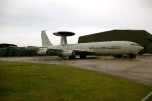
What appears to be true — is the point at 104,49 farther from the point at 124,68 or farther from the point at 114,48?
the point at 124,68

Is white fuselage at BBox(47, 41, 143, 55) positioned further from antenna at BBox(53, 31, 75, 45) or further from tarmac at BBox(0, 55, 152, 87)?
tarmac at BBox(0, 55, 152, 87)

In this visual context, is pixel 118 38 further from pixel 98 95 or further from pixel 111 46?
pixel 98 95

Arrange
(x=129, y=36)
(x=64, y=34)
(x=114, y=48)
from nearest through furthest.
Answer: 1. (x=114, y=48)
2. (x=64, y=34)
3. (x=129, y=36)

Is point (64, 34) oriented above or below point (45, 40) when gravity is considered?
above

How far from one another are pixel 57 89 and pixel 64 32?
4439 cm

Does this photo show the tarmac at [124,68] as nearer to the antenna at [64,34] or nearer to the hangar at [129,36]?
the antenna at [64,34]

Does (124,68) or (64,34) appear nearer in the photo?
(124,68)

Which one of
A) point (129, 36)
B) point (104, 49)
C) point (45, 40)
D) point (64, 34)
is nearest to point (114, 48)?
point (104, 49)

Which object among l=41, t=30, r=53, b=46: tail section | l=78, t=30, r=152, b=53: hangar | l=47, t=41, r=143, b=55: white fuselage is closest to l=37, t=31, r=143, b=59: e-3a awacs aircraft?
l=47, t=41, r=143, b=55: white fuselage

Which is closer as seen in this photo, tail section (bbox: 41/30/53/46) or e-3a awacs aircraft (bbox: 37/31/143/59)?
e-3a awacs aircraft (bbox: 37/31/143/59)

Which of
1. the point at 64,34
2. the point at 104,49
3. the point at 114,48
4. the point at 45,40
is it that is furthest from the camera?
the point at 45,40

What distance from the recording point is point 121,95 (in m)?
9.46

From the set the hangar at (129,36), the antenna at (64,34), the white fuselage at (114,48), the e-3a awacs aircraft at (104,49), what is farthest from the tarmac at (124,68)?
the hangar at (129,36)

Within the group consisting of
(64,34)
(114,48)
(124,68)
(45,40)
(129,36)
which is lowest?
(124,68)
